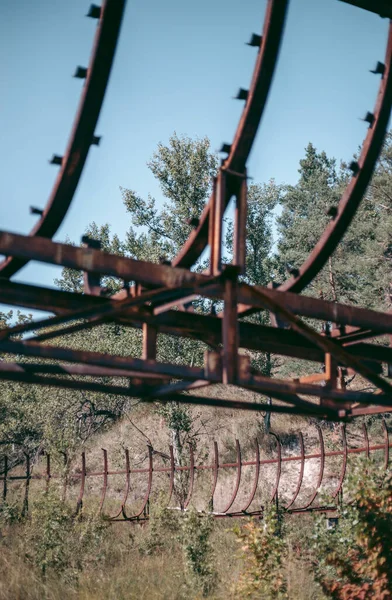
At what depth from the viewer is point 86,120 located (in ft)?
17.5

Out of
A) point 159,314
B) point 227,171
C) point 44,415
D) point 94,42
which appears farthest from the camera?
point 44,415

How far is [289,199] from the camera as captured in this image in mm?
52125

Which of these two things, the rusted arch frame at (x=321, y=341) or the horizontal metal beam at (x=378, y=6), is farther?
the horizontal metal beam at (x=378, y=6)

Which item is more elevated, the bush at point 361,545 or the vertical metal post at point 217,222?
the vertical metal post at point 217,222

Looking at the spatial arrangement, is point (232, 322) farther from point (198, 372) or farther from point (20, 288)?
point (20, 288)

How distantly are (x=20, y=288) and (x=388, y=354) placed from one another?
3878mm

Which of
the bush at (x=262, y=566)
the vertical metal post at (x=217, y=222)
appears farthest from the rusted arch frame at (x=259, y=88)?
the bush at (x=262, y=566)

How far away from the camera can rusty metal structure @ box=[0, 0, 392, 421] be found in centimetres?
524

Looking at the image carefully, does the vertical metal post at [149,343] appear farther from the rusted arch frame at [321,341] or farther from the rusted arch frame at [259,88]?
the rusted arch frame at [259,88]

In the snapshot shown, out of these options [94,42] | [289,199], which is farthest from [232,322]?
[289,199]

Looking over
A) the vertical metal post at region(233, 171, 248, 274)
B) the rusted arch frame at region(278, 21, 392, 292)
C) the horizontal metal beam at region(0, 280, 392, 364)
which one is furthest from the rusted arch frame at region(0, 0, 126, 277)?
the rusted arch frame at region(278, 21, 392, 292)

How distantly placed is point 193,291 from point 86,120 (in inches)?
59.7

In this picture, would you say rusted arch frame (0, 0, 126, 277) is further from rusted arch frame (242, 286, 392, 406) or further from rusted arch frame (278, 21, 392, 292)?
rusted arch frame (278, 21, 392, 292)

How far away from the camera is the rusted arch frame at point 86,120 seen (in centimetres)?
524
